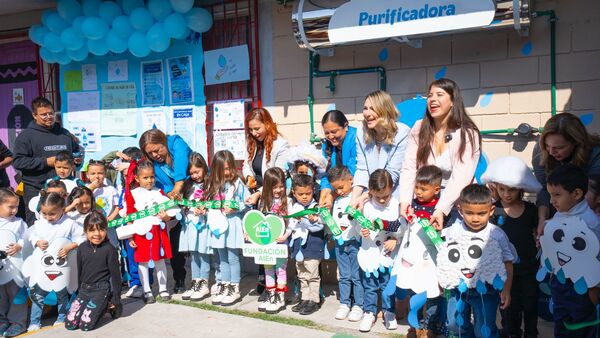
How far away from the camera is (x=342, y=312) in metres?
4.76

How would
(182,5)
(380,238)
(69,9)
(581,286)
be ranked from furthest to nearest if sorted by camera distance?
(69,9)
(182,5)
(380,238)
(581,286)

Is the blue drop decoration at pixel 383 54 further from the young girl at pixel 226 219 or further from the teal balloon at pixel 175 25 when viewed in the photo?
the teal balloon at pixel 175 25

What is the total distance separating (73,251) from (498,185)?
3443mm

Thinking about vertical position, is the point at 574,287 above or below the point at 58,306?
above

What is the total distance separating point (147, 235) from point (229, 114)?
5.99 ft

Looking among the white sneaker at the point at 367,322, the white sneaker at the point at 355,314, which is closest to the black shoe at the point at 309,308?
the white sneaker at the point at 355,314

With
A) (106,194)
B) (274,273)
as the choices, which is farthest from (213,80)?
(274,273)

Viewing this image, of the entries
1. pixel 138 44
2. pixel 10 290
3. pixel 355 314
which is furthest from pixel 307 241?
pixel 138 44

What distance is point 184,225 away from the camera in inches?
214

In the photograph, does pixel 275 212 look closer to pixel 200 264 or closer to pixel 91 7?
pixel 200 264

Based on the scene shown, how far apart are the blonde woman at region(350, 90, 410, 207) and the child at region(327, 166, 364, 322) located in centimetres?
14

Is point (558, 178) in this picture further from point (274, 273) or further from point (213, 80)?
point (213, 80)

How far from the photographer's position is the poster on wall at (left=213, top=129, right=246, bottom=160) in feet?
21.2

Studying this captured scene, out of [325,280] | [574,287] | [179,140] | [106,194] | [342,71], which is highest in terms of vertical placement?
[342,71]
